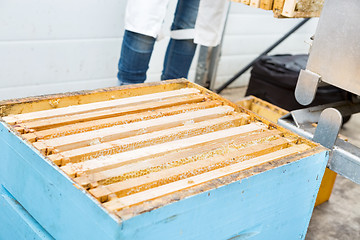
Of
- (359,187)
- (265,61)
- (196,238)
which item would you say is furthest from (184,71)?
(196,238)

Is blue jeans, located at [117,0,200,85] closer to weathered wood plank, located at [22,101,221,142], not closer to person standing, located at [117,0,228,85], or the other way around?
person standing, located at [117,0,228,85]

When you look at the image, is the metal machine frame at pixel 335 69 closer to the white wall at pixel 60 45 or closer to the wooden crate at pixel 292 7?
the wooden crate at pixel 292 7

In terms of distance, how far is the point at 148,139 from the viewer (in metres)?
1.23

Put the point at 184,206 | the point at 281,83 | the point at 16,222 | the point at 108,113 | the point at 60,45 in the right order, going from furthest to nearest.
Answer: the point at 281,83
the point at 60,45
the point at 108,113
the point at 16,222
the point at 184,206

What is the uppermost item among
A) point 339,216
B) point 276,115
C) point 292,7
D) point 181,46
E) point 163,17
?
point 292,7

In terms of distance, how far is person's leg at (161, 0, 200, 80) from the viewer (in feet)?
7.46

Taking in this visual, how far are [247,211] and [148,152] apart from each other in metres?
0.30

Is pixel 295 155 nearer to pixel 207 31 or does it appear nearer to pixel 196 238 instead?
pixel 196 238

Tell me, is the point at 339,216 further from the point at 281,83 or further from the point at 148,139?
the point at 148,139

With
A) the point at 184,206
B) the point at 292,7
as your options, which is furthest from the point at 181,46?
the point at 184,206

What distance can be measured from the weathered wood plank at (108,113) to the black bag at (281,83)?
1.29 m

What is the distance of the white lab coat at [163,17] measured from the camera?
201cm

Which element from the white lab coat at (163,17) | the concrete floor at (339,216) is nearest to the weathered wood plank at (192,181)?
the concrete floor at (339,216)

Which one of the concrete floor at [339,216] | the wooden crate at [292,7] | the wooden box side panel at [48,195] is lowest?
the concrete floor at [339,216]
